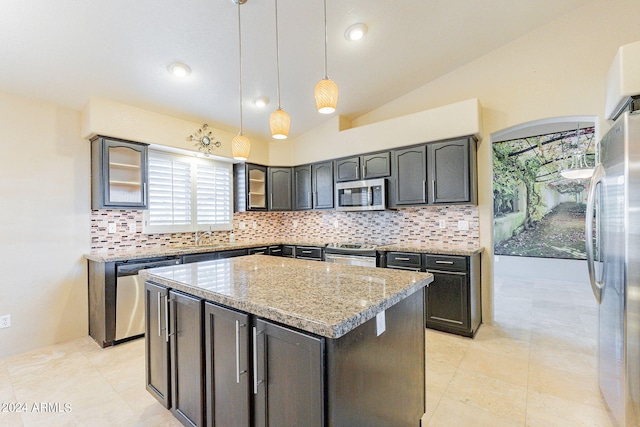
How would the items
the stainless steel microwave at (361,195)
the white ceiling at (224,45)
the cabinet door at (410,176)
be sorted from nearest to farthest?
1. the white ceiling at (224,45)
2. the cabinet door at (410,176)
3. the stainless steel microwave at (361,195)

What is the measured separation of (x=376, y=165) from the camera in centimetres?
397

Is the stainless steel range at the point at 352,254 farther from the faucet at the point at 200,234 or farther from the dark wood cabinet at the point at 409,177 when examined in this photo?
the faucet at the point at 200,234

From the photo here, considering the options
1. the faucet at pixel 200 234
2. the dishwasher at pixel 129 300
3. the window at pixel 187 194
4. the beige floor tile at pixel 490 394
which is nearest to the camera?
the beige floor tile at pixel 490 394

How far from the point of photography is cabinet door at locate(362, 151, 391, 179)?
3.87 meters

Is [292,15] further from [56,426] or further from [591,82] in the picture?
[56,426]

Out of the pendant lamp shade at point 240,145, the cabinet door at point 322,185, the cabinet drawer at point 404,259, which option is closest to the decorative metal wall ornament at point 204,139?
the cabinet door at point 322,185

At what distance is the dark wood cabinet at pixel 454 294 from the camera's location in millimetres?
3041

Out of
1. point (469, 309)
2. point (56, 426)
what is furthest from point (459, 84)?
point (56, 426)

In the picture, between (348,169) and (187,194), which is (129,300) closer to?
(187,194)

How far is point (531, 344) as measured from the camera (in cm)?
288

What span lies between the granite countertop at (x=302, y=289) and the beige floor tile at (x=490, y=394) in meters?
1.05

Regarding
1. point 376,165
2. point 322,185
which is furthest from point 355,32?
point 322,185

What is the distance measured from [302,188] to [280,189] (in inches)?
15.0

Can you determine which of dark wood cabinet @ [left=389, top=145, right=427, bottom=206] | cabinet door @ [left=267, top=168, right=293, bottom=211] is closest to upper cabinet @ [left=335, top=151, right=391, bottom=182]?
dark wood cabinet @ [left=389, top=145, right=427, bottom=206]
